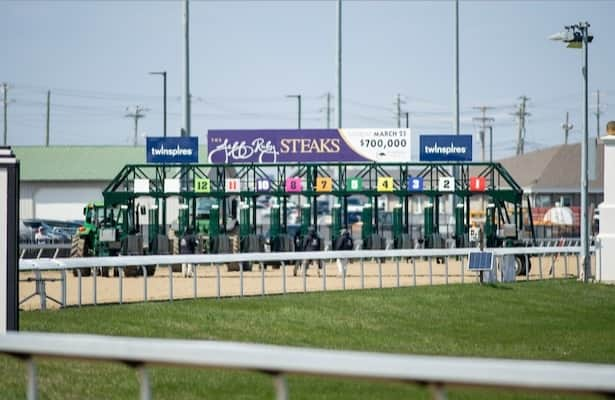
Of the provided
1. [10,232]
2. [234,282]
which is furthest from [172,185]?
[10,232]

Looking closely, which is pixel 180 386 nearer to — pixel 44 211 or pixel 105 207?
pixel 105 207

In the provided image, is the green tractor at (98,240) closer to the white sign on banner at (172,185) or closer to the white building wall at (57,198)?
the white sign on banner at (172,185)

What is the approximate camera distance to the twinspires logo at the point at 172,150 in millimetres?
38031

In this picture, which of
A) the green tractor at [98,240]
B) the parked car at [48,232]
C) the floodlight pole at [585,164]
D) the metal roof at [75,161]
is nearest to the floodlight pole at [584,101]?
the floodlight pole at [585,164]

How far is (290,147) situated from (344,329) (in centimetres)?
2135

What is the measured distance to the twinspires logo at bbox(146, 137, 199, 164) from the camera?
38.0 metres

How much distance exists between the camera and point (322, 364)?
16.9 ft

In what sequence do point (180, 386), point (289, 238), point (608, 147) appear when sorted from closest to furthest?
point (180, 386), point (608, 147), point (289, 238)

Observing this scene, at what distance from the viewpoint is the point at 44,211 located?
232 ft

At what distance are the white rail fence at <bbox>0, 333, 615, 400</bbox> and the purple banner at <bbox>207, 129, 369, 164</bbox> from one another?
3201 centimetres

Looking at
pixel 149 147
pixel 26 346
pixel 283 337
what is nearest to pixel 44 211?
pixel 149 147

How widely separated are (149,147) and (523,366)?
33.8m

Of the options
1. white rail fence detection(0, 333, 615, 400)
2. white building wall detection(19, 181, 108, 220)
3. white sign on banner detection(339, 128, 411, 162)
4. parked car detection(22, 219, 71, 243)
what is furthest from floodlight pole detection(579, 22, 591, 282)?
white building wall detection(19, 181, 108, 220)

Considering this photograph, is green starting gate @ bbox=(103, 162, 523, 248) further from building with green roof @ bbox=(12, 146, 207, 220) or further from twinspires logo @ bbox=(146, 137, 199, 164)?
building with green roof @ bbox=(12, 146, 207, 220)
